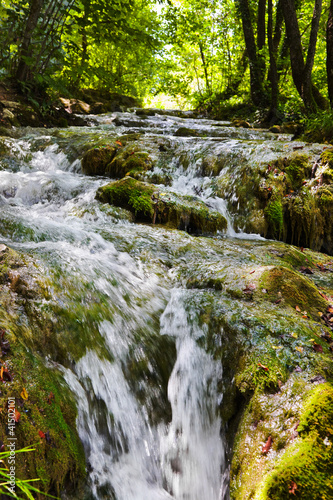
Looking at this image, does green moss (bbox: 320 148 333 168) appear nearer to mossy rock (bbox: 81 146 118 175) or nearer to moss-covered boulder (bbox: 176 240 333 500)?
moss-covered boulder (bbox: 176 240 333 500)

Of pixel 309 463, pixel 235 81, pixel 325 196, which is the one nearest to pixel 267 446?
pixel 309 463

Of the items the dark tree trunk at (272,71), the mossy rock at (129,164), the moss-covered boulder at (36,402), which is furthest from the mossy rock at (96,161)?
the dark tree trunk at (272,71)

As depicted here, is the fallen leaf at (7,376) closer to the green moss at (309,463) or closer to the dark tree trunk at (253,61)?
the green moss at (309,463)

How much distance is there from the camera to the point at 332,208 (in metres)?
5.89

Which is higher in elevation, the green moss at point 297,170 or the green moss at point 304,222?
the green moss at point 297,170

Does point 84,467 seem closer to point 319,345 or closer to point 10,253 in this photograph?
point 10,253

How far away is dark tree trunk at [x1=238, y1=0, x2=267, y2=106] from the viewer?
527 inches

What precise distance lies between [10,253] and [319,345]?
8.47 ft

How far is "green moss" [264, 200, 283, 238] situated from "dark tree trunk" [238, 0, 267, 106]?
9.52 metres

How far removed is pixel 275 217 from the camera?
5.90 meters

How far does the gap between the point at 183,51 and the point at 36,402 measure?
69.4 ft

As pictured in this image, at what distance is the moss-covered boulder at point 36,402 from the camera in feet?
Answer: 5.16

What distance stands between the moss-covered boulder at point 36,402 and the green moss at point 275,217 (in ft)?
15.1

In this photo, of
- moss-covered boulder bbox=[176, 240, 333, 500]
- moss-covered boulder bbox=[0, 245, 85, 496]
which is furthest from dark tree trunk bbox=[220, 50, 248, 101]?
moss-covered boulder bbox=[0, 245, 85, 496]
